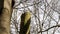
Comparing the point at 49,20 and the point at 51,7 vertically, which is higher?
the point at 51,7

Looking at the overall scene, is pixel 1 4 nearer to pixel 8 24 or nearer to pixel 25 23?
pixel 8 24

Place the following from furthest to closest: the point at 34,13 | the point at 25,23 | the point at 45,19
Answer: the point at 45,19
the point at 34,13
the point at 25,23

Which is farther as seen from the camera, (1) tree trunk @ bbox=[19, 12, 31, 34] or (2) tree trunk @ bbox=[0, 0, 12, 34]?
(1) tree trunk @ bbox=[19, 12, 31, 34]

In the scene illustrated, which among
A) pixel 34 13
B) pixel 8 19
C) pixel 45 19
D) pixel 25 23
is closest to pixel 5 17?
pixel 8 19

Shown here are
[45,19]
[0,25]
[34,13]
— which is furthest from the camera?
[45,19]

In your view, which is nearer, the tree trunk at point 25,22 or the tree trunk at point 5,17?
the tree trunk at point 5,17

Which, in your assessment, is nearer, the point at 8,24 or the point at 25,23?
the point at 8,24

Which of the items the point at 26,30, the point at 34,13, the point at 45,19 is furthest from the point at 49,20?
the point at 26,30

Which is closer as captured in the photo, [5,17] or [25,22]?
[5,17]

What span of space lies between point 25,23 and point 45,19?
7592 millimetres

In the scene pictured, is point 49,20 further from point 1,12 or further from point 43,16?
point 1,12

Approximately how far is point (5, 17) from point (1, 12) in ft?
0.14

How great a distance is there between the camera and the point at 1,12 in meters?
1.11

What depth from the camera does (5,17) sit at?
1093 mm
